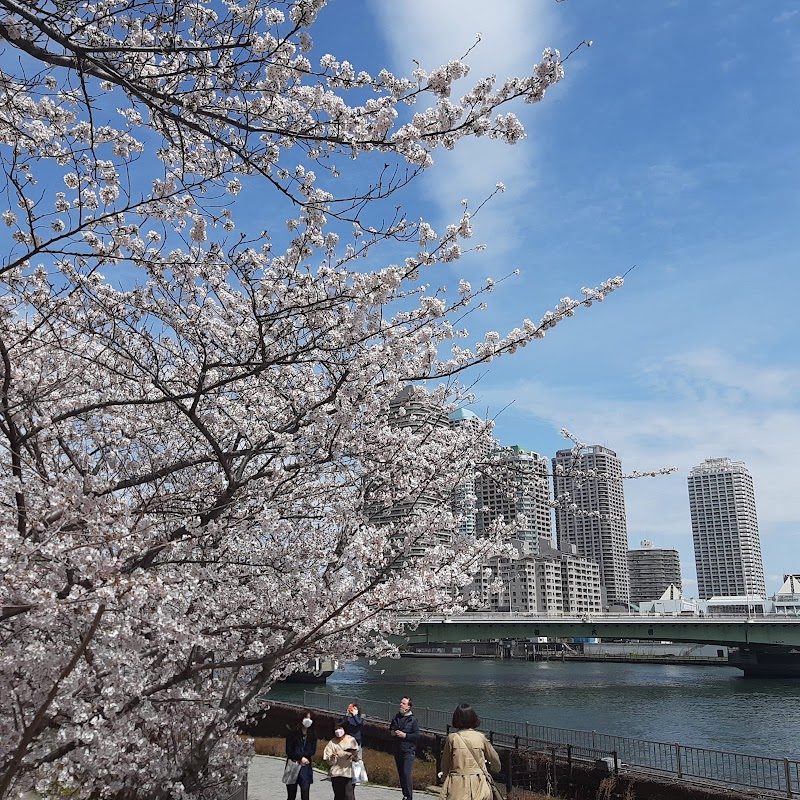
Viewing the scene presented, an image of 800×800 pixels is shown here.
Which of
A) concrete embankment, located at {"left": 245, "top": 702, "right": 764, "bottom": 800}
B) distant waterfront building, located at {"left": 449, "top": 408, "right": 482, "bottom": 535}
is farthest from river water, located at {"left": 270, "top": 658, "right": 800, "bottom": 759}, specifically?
distant waterfront building, located at {"left": 449, "top": 408, "right": 482, "bottom": 535}

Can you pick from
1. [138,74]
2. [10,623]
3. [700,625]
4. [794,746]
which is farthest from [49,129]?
[700,625]

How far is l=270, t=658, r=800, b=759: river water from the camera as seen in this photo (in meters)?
35.6

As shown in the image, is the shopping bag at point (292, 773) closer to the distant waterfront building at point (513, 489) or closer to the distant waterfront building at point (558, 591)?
the distant waterfront building at point (513, 489)

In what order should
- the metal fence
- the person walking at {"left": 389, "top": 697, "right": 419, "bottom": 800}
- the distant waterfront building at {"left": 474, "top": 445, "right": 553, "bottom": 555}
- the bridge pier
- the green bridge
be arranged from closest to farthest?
the distant waterfront building at {"left": 474, "top": 445, "right": 553, "bottom": 555} → the person walking at {"left": 389, "top": 697, "right": 419, "bottom": 800} → the metal fence → the green bridge → the bridge pier

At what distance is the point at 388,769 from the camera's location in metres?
15.6

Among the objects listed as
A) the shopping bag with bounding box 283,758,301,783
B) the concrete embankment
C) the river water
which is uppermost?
the shopping bag with bounding box 283,758,301,783

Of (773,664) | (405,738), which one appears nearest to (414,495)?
(405,738)

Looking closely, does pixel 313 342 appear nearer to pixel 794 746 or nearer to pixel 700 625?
pixel 794 746

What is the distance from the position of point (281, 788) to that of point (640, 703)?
41990mm

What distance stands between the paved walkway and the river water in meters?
10.8

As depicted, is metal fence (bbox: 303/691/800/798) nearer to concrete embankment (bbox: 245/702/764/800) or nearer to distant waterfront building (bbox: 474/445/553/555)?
concrete embankment (bbox: 245/702/764/800)

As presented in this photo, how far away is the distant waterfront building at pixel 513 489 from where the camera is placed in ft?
29.4

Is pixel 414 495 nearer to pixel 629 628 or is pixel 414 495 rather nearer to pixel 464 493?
pixel 464 493

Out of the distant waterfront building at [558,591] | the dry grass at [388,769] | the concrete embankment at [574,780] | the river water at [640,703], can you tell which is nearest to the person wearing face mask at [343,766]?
the concrete embankment at [574,780]
